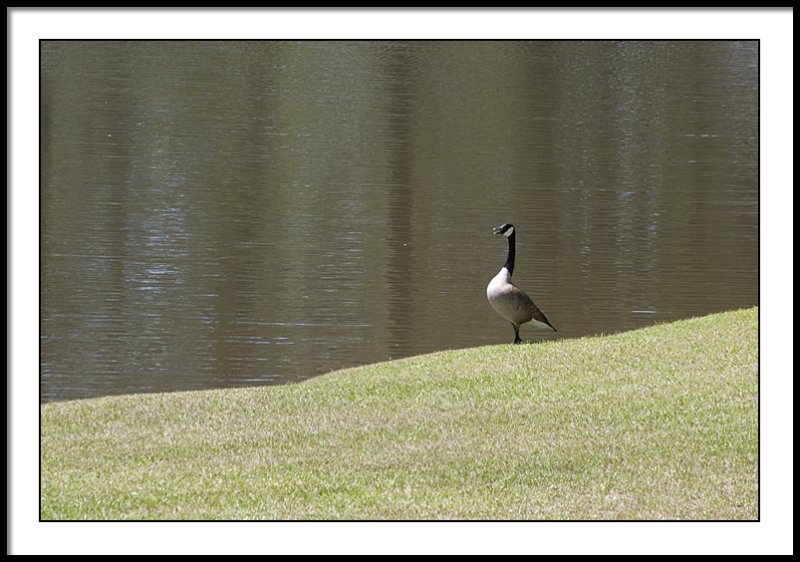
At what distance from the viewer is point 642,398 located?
11.8 m

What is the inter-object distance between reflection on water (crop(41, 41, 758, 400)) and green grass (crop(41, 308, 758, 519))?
73.5 inches

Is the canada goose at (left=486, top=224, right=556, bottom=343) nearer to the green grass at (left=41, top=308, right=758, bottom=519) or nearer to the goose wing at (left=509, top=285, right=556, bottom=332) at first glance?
the goose wing at (left=509, top=285, right=556, bottom=332)

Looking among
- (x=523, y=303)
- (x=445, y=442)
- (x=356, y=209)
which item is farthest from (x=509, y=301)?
(x=356, y=209)

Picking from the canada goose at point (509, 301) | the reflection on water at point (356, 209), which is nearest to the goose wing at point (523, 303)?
the canada goose at point (509, 301)

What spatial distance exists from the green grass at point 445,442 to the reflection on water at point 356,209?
1868 millimetres

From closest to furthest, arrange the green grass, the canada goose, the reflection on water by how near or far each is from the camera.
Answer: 1. the green grass
2. the canada goose
3. the reflection on water

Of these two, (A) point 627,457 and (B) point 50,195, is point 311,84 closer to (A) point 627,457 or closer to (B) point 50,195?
(B) point 50,195

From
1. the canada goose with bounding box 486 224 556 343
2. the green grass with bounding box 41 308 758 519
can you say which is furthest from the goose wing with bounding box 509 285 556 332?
the green grass with bounding box 41 308 758 519

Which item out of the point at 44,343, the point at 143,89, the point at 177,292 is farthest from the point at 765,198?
the point at 143,89

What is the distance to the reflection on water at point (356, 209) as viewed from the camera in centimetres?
1577

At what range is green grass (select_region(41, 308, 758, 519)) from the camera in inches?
360

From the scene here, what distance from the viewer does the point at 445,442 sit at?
10.7 meters

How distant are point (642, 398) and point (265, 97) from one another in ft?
101

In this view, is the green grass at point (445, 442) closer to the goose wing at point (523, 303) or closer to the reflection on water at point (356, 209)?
the goose wing at point (523, 303)
